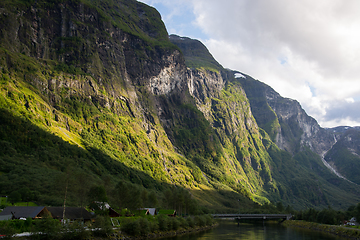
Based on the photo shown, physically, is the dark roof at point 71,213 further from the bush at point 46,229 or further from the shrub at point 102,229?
the bush at point 46,229

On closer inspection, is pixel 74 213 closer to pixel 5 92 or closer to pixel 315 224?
pixel 315 224

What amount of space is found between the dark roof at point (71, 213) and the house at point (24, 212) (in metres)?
3.27

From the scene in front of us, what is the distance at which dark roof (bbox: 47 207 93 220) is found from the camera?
71.6 metres

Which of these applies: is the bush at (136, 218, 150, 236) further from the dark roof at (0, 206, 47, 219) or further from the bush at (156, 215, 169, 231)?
the dark roof at (0, 206, 47, 219)

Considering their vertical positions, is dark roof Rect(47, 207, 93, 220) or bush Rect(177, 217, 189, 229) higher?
dark roof Rect(47, 207, 93, 220)

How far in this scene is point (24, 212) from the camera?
67625 millimetres

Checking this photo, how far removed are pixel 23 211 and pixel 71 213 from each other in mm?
11746

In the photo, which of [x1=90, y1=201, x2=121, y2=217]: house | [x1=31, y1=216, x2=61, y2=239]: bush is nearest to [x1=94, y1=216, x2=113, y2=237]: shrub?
[x1=31, y1=216, x2=61, y2=239]: bush

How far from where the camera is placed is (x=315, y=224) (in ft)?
474

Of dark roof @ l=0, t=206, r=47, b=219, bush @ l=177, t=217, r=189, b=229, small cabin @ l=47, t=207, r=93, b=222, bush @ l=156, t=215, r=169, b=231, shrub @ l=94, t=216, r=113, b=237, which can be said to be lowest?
bush @ l=177, t=217, r=189, b=229

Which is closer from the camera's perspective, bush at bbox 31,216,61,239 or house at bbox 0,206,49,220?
bush at bbox 31,216,61,239

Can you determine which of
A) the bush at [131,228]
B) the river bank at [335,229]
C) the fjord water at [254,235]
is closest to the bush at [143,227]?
the bush at [131,228]

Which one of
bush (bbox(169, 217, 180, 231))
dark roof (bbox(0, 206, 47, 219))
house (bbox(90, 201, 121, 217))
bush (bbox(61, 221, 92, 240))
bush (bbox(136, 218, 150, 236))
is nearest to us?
bush (bbox(61, 221, 92, 240))

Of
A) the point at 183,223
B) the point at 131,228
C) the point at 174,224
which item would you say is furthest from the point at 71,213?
the point at 183,223
